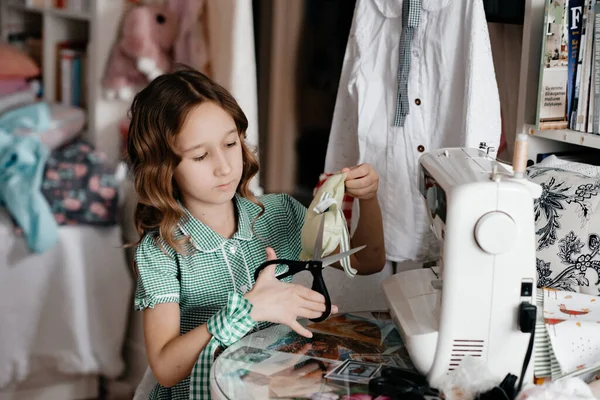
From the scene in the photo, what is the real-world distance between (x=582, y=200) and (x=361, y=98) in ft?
1.78

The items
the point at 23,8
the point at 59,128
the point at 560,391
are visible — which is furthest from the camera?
the point at 23,8

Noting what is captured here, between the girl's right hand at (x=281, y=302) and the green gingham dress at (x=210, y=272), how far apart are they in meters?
0.02

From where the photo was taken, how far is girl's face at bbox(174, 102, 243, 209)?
49.6 inches

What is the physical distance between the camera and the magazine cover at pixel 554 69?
1420 millimetres

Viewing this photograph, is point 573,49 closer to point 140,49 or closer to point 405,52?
point 405,52

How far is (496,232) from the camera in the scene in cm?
101

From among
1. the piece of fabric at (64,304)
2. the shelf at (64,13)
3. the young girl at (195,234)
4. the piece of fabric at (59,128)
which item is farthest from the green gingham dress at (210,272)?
the shelf at (64,13)

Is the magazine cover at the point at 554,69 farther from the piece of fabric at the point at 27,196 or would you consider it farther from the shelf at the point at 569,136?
the piece of fabric at the point at 27,196

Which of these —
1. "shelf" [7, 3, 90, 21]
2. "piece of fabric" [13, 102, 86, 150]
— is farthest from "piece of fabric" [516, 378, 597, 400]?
"shelf" [7, 3, 90, 21]

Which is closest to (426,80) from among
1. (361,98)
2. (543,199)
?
(361,98)

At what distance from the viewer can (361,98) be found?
64.9 inches

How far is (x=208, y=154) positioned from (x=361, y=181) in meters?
0.27

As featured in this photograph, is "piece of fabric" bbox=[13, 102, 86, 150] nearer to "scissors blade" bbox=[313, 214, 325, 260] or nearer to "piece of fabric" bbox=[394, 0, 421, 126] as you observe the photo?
"piece of fabric" bbox=[394, 0, 421, 126]

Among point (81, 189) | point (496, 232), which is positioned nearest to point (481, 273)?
point (496, 232)
